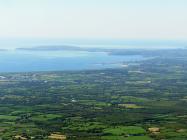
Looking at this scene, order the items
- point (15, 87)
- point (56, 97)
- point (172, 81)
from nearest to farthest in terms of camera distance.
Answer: point (56, 97) < point (15, 87) < point (172, 81)

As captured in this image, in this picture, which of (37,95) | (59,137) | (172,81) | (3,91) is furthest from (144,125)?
(172,81)

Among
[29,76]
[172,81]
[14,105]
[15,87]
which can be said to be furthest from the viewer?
[29,76]

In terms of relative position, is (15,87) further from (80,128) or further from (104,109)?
(80,128)

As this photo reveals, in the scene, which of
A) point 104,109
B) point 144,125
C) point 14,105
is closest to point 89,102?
point 104,109

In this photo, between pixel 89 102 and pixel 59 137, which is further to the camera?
pixel 89 102

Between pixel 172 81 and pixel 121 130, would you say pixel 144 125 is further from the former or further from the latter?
pixel 172 81

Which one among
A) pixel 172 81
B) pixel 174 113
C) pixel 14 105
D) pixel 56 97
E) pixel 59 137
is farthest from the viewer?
pixel 172 81
